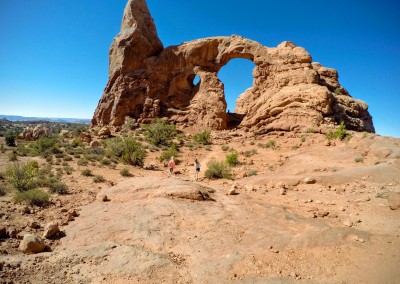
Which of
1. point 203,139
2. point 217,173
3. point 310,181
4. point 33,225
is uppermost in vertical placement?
point 203,139

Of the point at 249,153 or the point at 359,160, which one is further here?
the point at 249,153

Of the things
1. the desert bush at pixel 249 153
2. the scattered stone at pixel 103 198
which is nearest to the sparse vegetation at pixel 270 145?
the desert bush at pixel 249 153

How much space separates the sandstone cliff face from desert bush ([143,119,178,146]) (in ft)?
9.89

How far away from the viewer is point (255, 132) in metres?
23.1

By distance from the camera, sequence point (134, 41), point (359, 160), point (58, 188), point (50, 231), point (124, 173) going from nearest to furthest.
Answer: point (50, 231)
point (58, 188)
point (359, 160)
point (124, 173)
point (134, 41)

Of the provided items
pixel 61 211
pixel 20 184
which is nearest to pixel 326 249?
pixel 61 211

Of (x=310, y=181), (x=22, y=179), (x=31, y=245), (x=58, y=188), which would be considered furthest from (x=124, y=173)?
(x=310, y=181)

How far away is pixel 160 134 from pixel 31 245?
18.4 metres

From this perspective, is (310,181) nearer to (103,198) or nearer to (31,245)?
(103,198)

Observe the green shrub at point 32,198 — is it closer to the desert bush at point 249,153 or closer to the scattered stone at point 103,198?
the scattered stone at point 103,198

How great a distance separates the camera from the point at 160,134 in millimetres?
23156

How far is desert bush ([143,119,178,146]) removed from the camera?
22.7 meters

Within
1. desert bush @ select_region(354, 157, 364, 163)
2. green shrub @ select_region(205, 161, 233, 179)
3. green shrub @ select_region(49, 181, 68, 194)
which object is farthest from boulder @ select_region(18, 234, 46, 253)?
desert bush @ select_region(354, 157, 364, 163)

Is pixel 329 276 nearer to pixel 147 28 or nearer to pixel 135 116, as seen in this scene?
pixel 135 116
